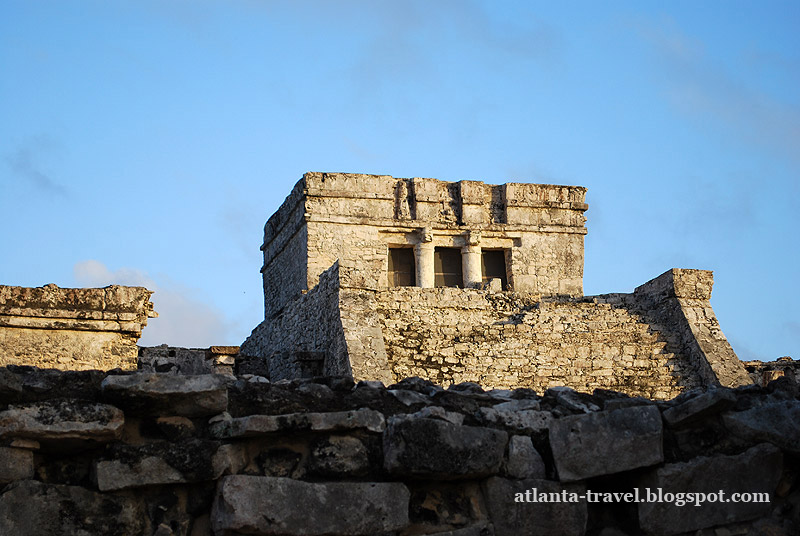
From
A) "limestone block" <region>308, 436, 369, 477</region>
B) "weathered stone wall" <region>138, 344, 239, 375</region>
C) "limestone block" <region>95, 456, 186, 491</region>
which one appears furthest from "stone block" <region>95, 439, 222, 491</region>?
"weathered stone wall" <region>138, 344, 239, 375</region>

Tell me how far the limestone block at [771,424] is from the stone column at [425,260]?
50.3 ft

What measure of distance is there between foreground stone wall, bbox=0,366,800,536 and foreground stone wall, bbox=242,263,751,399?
7.88 metres

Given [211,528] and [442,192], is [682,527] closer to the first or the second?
[211,528]

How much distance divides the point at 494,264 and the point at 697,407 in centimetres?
1655

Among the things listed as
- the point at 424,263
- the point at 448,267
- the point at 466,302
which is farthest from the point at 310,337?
the point at 448,267

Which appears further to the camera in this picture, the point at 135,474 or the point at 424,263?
the point at 424,263

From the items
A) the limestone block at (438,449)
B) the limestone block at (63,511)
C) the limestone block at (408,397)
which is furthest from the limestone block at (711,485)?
the limestone block at (63,511)

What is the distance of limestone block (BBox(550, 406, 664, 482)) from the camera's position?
185 inches

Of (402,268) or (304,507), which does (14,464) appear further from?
(402,268)

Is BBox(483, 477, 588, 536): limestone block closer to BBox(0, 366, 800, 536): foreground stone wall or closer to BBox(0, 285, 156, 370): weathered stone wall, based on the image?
BBox(0, 366, 800, 536): foreground stone wall

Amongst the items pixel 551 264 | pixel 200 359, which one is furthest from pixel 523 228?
pixel 200 359

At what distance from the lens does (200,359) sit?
590 inches

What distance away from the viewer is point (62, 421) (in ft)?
13.7

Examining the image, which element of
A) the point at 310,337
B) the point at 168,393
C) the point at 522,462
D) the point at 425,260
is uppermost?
the point at 425,260
